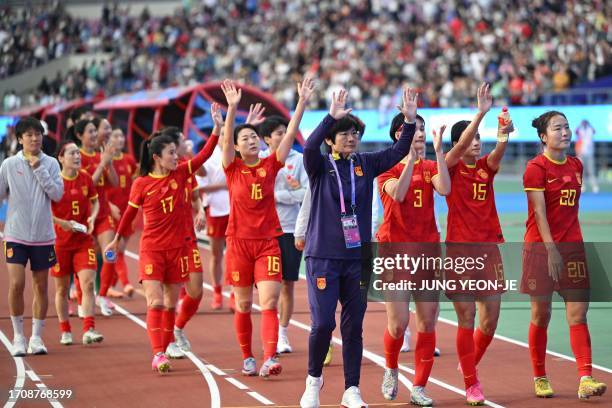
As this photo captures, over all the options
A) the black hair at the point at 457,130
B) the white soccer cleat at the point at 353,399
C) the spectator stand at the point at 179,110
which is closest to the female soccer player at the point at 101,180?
the black hair at the point at 457,130

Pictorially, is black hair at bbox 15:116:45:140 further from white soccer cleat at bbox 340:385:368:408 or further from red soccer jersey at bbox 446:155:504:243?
white soccer cleat at bbox 340:385:368:408

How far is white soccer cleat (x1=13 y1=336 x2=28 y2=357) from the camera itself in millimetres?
11508

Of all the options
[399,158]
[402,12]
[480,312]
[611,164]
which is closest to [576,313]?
[480,312]

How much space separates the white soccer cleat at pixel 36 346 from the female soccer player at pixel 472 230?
432 cm

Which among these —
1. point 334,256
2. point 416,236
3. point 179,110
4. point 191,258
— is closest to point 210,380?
point 191,258

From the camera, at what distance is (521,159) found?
35750 millimetres

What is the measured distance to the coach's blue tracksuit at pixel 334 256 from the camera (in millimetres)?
8773

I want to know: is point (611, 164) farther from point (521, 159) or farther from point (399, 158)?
point (399, 158)

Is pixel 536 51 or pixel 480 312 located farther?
pixel 536 51

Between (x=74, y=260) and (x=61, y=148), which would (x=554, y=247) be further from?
(x=61, y=148)

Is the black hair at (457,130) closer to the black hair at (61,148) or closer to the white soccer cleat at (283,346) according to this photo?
the white soccer cleat at (283,346)

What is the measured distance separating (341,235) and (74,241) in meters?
4.47

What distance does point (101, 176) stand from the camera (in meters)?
13.8

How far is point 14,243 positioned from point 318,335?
13.1ft
